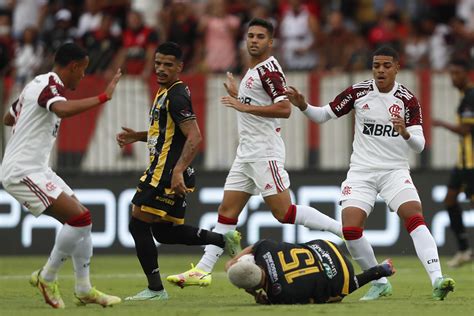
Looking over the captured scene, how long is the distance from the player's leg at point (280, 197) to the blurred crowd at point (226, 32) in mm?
7088

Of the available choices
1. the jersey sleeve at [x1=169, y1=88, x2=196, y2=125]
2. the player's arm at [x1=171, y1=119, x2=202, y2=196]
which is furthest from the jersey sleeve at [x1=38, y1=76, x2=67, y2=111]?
the player's arm at [x1=171, y1=119, x2=202, y2=196]

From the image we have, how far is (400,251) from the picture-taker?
63.0 feet

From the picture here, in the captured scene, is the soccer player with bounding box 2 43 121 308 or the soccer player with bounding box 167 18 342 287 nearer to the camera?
the soccer player with bounding box 2 43 121 308

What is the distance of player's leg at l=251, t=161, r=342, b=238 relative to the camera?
13016mm

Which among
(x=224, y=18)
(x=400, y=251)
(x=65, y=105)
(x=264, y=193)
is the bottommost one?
(x=400, y=251)

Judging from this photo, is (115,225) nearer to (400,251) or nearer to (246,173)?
(400,251)

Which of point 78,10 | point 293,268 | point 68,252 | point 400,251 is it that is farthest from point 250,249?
point 78,10

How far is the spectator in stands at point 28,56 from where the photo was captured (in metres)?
20.3

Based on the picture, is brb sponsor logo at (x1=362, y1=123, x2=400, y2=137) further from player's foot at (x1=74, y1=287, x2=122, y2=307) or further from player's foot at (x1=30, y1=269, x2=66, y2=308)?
player's foot at (x1=30, y1=269, x2=66, y2=308)

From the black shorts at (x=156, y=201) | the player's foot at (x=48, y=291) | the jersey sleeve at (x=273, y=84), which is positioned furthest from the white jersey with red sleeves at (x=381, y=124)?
the player's foot at (x=48, y=291)

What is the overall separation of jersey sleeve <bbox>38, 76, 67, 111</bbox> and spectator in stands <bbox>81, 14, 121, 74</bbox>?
865cm

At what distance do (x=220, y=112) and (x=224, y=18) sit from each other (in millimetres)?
2261

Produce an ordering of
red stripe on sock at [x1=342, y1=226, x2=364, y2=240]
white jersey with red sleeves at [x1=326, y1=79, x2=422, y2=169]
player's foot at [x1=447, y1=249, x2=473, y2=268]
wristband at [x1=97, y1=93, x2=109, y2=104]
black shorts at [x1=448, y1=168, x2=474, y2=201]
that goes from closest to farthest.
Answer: wristband at [x1=97, y1=93, x2=109, y2=104], red stripe on sock at [x1=342, y1=226, x2=364, y2=240], white jersey with red sleeves at [x1=326, y1=79, x2=422, y2=169], player's foot at [x1=447, y1=249, x2=473, y2=268], black shorts at [x1=448, y1=168, x2=474, y2=201]

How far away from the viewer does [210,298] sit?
12406 millimetres
